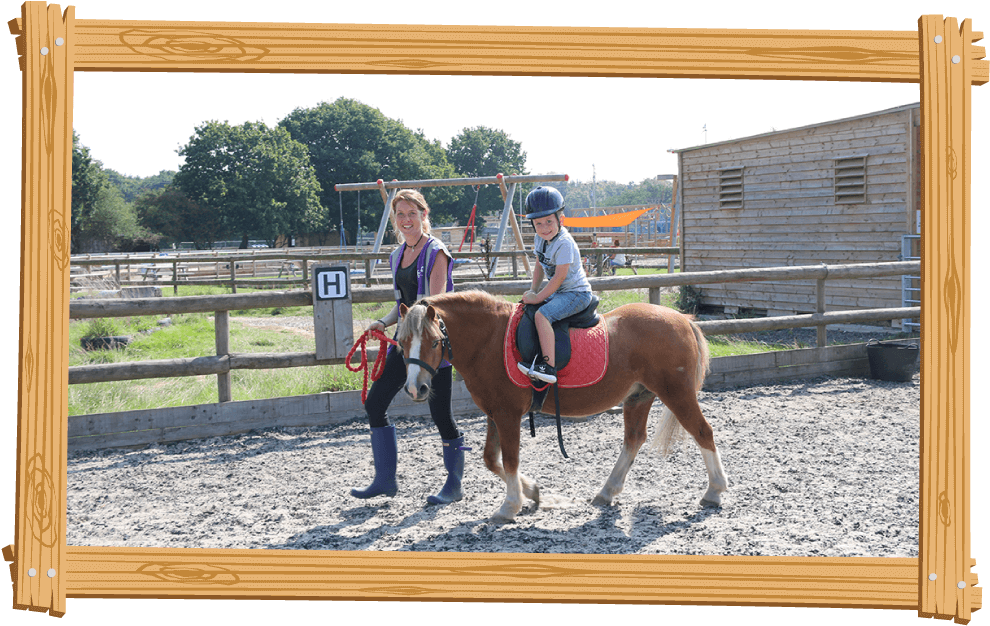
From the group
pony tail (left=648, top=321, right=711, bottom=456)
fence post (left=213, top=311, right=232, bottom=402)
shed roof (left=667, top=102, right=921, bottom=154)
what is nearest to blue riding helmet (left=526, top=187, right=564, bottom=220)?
pony tail (left=648, top=321, right=711, bottom=456)

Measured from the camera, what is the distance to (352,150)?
46.7 m

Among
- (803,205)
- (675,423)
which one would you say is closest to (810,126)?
(803,205)

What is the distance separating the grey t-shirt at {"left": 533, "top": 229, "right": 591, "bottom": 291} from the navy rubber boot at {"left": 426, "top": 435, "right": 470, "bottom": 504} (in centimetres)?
117

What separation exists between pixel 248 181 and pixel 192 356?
28.5 meters

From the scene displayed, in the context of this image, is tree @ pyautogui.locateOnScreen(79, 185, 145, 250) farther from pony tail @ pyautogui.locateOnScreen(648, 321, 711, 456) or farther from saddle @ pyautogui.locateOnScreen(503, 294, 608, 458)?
pony tail @ pyautogui.locateOnScreen(648, 321, 711, 456)

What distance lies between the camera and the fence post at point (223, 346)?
232 inches

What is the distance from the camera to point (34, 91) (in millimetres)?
2621

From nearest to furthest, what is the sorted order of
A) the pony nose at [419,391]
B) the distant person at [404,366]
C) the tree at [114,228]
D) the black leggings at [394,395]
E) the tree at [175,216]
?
the pony nose at [419,391] → the distant person at [404,366] → the black leggings at [394,395] → the tree at [114,228] → the tree at [175,216]

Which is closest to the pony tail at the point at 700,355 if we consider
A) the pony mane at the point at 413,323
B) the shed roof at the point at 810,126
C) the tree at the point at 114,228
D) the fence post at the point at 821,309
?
the pony mane at the point at 413,323

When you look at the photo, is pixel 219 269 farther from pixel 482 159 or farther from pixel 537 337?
pixel 482 159

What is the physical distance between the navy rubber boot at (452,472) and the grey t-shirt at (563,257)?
117cm

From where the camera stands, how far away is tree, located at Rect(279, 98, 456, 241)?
45.3 meters

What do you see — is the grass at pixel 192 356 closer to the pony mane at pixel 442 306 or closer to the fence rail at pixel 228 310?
the fence rail at pixel 228 310

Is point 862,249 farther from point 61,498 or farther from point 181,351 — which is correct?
point 61,498
